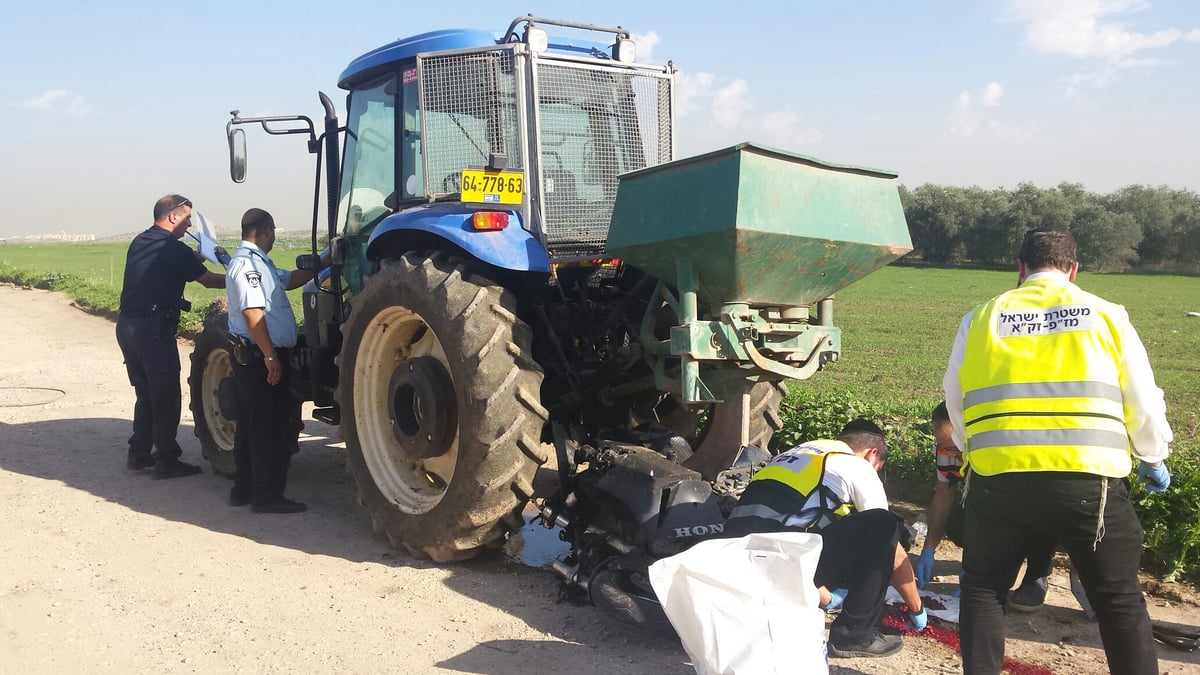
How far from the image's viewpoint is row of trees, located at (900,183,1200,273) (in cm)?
4775

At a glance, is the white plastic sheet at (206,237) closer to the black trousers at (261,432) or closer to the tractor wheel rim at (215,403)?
the tractor wheel rim at (215,403)

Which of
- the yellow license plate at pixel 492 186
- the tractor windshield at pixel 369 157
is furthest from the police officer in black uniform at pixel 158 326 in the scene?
the yellow license plate at pixel 492 186

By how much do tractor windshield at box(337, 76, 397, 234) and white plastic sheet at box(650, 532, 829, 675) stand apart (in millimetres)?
3360

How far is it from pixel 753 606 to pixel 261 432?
394 centimetres

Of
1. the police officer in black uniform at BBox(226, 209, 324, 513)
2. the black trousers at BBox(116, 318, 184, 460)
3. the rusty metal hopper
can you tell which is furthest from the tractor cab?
the black trousers at BBox(116, 318, 184, 460)

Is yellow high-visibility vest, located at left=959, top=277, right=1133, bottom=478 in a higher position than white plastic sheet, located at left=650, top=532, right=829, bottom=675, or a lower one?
higher

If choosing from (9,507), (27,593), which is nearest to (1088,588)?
(27,593)

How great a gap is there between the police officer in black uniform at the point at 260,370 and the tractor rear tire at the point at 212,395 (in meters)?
0.71

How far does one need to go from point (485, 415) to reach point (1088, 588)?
261 cm

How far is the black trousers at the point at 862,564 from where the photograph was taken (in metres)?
3.78

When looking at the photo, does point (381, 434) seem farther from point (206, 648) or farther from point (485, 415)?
point (206, 648)

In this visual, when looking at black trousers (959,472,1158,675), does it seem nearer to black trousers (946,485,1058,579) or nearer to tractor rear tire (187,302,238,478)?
black trousers (946,485,1058,579)

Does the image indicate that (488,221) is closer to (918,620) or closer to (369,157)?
(369,157)

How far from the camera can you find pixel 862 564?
3.81 meters
